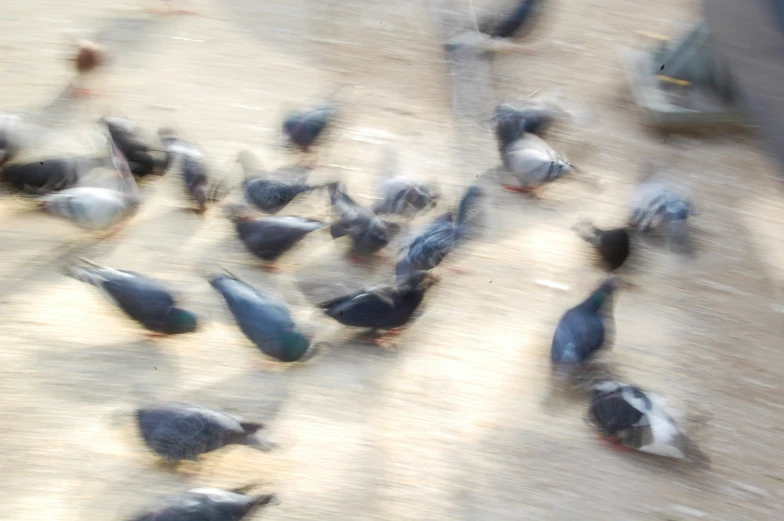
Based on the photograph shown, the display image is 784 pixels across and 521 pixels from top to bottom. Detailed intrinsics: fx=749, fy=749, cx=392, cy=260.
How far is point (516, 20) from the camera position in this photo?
540 cm

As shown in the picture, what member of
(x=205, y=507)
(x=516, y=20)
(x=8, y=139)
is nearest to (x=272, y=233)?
(x=205, y=507)

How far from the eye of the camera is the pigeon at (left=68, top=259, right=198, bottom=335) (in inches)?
117

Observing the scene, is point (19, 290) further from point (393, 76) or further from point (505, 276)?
point (393, 76)

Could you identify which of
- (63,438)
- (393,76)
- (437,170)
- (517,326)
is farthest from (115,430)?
(393,76)

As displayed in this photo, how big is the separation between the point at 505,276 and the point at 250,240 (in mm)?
1228

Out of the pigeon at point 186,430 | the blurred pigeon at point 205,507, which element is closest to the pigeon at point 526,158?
the pigeon at point 186,430

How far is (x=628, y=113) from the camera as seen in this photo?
504 centimetres

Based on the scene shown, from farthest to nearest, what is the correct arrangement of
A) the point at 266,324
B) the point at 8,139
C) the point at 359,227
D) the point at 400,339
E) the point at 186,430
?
the point at 8,139
the point at 359,227
the point at 400,339
the point at 266,324
the point at 186,430

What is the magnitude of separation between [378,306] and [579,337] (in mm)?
817

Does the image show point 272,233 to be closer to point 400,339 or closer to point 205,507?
point 400,339

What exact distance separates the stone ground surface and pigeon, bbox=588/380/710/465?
0.09 metres

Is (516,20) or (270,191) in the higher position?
(516,20)

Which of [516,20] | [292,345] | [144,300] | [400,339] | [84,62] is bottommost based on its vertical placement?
[400,339]

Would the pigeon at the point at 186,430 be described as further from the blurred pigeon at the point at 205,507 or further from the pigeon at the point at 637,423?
the pigeon at the point at 637,423
